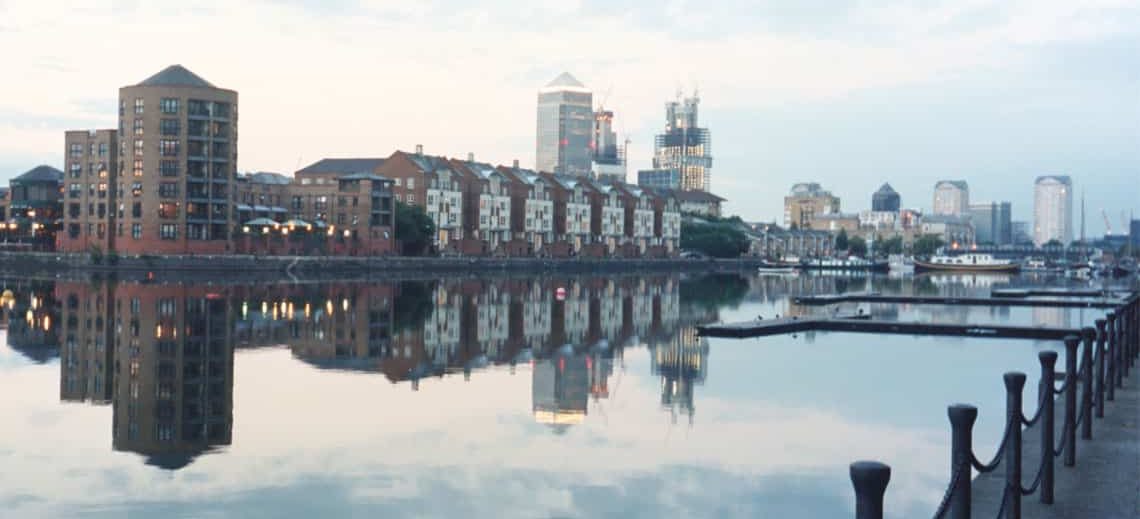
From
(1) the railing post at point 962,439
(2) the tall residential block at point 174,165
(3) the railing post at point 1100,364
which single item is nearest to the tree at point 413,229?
(2) the tall residential block at point 174,165

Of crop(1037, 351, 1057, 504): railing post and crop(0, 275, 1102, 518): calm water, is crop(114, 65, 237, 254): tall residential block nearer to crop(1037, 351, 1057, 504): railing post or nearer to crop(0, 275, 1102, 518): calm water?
crop(0, 275, 1102, 518): calm water

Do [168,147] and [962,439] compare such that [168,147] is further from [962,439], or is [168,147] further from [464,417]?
[962,439]

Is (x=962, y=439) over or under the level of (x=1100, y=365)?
over

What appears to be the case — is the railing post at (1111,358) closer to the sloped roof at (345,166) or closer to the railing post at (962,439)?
the railing post at (962,439)

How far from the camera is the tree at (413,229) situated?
141 meters

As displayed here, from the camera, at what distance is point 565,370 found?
1346 inches

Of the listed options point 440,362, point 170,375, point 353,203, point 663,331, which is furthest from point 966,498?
point 353,203

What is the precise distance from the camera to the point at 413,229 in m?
142

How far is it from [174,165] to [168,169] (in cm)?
73

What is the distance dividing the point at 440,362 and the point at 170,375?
320 inches

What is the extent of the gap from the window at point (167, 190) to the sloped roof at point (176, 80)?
33.6 feet

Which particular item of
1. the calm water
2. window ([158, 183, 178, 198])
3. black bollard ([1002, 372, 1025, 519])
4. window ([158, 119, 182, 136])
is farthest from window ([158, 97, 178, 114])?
black bollard ([1002, 372, 1025, 519])

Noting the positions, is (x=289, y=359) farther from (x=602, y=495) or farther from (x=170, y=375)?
(x=602, y=495)

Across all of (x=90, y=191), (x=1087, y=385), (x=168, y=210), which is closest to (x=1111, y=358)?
(x=1087, y=385)
